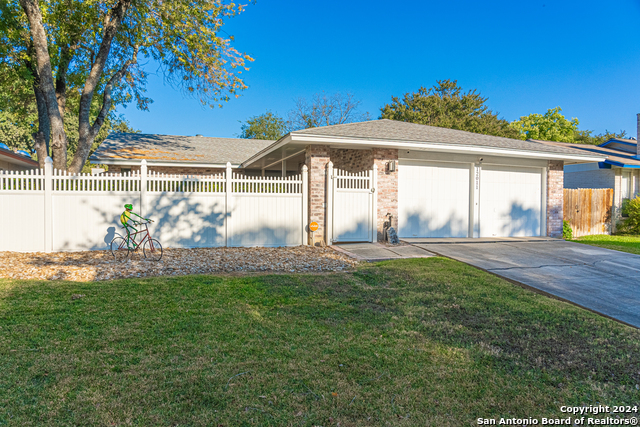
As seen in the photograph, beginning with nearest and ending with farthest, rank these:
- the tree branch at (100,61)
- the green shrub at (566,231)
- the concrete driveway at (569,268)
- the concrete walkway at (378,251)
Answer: the concrete driveway at (569,268) → the concrete walkway at (378,251) → the tree branch at (100,61) → the green shrub at (566,231)

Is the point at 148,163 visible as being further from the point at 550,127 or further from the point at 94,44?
the point at 550,127

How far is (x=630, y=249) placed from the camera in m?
Result: 9.98

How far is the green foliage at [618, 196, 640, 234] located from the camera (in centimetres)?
1410

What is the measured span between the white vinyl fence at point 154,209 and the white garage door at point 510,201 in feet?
18.7

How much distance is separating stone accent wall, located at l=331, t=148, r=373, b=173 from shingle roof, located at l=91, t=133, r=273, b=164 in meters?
6.60

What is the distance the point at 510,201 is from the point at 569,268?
191 inches

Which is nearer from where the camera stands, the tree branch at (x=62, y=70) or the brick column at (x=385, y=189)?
the brick column at (x=385, y=189)

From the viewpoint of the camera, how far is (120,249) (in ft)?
27.2

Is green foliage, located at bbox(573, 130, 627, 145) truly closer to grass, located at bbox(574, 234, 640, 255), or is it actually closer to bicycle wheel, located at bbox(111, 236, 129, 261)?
grass, located at bbox(574, 234, 640, 255)

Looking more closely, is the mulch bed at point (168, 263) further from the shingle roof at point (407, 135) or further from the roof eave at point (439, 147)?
the shingle roof at point (407, 135)

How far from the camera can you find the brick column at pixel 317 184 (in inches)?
387

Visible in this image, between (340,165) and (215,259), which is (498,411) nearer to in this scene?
(215,259)

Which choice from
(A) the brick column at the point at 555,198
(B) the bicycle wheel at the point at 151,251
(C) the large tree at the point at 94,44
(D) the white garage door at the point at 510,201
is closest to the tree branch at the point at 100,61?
(C) the large tree at the point at 94,44

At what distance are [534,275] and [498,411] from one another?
4971mm
